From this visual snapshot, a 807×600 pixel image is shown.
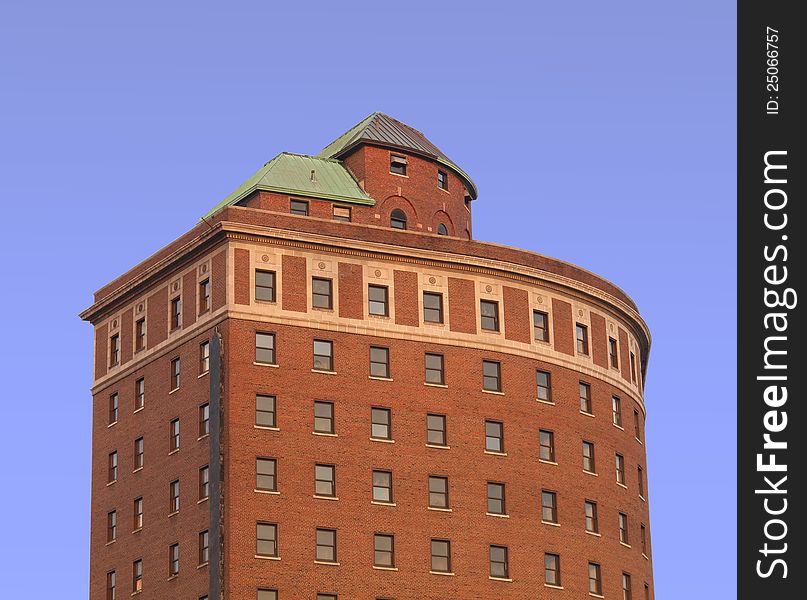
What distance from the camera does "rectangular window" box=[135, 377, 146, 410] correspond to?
11481 centimetres

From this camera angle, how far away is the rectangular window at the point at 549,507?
11281 cm

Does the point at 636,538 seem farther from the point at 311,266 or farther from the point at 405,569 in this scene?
the point at 311,266

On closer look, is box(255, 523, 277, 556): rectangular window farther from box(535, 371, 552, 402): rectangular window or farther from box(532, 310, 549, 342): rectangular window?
box(532, 310, 549, 342): rectangular window

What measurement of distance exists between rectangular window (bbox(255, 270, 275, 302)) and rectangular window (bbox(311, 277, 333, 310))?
8.03ft

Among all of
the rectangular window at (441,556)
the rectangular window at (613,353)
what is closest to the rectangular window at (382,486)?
the rectangular window at (441,556)

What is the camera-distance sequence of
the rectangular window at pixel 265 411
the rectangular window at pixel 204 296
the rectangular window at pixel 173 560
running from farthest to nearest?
the rectangular window at pixel 204 296 < the rectangular window at pixel 173 560 < the rectangular window at pixel 265 411

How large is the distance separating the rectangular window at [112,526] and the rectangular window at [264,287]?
57.2ft

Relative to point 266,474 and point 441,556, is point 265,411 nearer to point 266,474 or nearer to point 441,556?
point 266,474

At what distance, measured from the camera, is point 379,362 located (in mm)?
110625

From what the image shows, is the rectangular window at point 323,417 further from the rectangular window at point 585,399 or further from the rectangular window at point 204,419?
the rectangular window at point 585,399

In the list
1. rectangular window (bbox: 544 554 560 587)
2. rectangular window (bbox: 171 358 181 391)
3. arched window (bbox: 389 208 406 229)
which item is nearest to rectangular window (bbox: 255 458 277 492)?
rectangular window (bbox: 171 358 181 391)

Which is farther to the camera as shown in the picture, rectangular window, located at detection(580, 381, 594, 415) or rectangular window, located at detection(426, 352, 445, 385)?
rectangular window, located at detection(580, 381, 594, 415)

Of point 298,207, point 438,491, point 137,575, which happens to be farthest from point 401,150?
point 137,575
